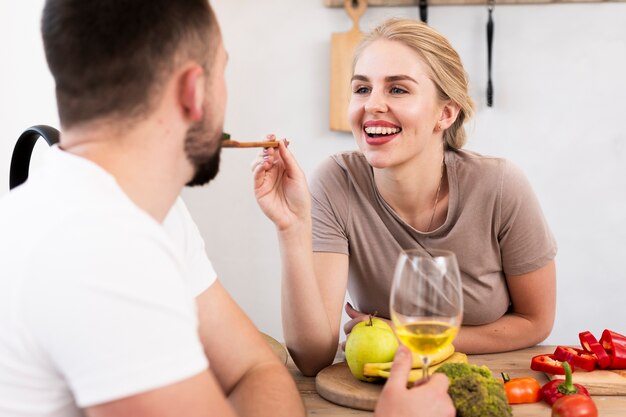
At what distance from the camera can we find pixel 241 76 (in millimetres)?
3225

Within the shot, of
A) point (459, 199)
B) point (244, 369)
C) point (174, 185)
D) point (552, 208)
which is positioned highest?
point (174, 185)

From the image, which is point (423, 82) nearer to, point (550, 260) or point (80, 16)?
point (550, 260)

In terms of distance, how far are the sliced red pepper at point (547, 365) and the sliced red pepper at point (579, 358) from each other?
0.02m

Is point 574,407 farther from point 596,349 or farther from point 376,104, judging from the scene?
point 376,104

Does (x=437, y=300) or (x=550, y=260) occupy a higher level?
(x=437, y=300)

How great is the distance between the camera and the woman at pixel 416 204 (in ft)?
6.09

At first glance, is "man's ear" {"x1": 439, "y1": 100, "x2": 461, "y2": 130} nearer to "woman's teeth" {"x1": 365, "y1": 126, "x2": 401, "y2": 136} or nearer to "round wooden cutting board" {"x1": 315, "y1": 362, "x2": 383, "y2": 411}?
"woman's teeth" {"x1": 365, "y1": 126, "x2": 401, "y2": 136}

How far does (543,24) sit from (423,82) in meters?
1.41

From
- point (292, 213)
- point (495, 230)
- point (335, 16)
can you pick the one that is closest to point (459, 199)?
point (495, 230)

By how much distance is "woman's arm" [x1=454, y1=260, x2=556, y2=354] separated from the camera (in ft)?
5.58

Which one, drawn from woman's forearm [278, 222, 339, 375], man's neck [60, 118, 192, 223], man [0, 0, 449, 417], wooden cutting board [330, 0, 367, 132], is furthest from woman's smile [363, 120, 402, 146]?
wooden cutting board [330, 0, 367, 132]

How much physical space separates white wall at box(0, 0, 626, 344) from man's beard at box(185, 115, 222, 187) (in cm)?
209

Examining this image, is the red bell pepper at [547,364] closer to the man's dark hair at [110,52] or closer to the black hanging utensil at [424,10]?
the man's dark hair at [110,52]

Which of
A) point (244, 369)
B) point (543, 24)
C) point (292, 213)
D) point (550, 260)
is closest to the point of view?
point (244, 369)
